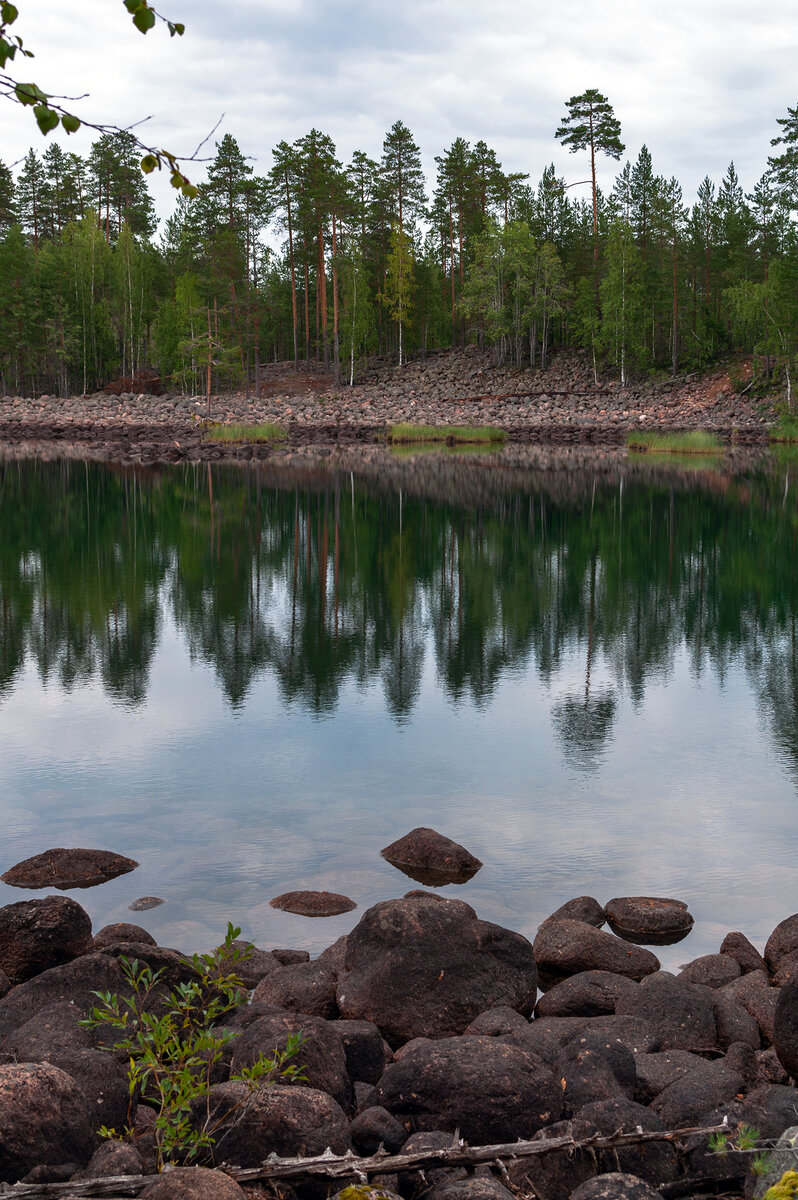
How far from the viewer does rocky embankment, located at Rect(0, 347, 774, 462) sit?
6375 centimetres

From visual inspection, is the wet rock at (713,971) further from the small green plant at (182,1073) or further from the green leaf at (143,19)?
the green leaf at (143,19)

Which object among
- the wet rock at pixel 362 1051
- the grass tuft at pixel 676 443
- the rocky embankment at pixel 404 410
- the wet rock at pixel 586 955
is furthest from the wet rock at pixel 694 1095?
the grass tuft at pixel 676 443

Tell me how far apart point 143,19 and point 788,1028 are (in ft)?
16.3

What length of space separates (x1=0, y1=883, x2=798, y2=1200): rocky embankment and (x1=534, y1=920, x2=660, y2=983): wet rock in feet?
0.04

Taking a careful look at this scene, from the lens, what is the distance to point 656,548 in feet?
90.9

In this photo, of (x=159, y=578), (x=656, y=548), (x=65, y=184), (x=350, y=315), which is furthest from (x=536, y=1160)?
(x=65, y=184)

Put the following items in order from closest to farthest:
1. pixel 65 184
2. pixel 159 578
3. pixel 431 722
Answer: pixel 431 722 → pixel 159 578 → pixel 65 184

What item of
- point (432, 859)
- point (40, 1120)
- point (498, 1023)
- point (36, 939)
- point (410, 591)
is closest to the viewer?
point (40, 1120)

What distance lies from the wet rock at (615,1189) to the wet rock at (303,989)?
8.21 feet

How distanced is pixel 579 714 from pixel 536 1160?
31.0ft

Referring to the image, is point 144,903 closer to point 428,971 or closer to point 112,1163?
point 428,971

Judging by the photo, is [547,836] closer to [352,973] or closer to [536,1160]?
[352,973]

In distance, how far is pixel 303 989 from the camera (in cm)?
647

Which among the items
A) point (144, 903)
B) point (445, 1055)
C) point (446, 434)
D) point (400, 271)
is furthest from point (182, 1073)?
point (400, 271)
